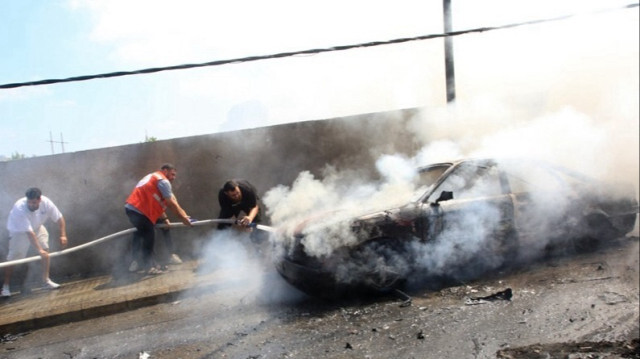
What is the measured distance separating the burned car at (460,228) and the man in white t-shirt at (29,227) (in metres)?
3.58

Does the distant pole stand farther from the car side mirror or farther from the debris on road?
the debris on road

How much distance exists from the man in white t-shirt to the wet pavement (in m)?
0.46

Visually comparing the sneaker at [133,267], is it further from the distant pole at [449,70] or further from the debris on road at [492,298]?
the distant pole at [449,70]

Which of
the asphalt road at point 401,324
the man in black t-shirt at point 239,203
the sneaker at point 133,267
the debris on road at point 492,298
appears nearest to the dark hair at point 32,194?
the sneaker at point 133,267

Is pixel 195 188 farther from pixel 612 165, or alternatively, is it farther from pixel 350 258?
pixel 612 165

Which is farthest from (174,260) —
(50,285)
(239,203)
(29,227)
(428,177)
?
(428,177)

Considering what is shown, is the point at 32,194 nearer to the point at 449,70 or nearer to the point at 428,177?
the point at 428,177

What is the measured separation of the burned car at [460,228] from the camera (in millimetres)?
4434

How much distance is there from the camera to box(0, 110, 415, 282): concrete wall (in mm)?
7027

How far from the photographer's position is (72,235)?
7074mm

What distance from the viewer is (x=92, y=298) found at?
5.55m

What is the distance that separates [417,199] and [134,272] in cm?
447

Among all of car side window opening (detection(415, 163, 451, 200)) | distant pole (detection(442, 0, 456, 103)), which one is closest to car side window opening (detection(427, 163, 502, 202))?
car side window opening (detection(415, 163, 451, 200))

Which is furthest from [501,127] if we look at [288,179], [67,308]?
[67,308]
